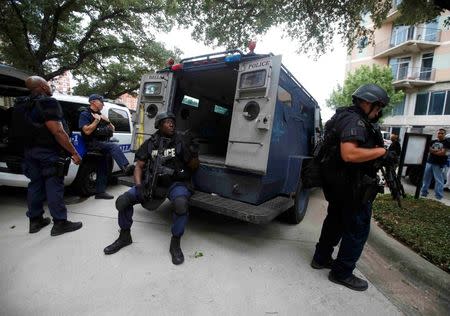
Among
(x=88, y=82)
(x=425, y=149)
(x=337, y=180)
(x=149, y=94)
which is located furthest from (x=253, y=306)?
(x=88, y=82)

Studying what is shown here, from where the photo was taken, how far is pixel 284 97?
3535 mm

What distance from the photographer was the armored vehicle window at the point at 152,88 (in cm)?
416

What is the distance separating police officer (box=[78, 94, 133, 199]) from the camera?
4.43 metres

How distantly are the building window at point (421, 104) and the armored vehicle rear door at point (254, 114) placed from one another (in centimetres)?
2547

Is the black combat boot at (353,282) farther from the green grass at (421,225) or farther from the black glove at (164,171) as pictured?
the black glove at (164,171)

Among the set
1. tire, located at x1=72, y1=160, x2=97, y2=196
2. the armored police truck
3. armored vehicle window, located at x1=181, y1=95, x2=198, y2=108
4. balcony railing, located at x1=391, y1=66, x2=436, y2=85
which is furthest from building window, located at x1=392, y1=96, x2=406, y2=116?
tire, located at x1=72, y1=160, x2=97, y2=196

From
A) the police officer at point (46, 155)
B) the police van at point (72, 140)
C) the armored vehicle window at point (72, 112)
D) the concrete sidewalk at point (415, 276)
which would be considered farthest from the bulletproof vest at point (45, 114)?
the concrete sidewalk at point (415, 276)

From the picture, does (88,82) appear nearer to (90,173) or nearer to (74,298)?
(90,173)

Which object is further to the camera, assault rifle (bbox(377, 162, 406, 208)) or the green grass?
the green grass

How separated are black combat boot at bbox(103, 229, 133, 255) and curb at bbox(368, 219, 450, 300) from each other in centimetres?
307

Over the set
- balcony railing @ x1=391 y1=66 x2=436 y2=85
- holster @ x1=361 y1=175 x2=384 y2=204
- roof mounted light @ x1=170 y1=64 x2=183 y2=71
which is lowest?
holster @ x1=361 y1=175 x2=384 y2=204

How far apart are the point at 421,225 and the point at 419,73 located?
2472cm

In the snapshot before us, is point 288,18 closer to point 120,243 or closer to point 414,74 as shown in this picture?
point 120,243

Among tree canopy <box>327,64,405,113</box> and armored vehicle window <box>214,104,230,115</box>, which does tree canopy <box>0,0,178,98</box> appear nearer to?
armored vehicle window <box>214,104,230,115</box>
